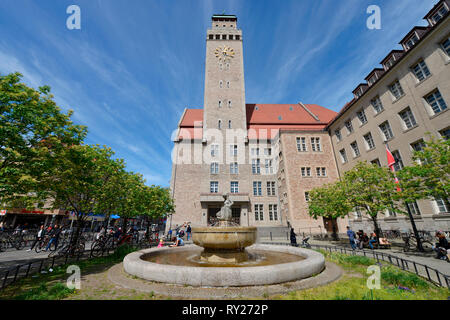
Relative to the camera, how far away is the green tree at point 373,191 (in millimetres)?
13363

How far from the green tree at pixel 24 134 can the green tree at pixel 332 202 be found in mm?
18893

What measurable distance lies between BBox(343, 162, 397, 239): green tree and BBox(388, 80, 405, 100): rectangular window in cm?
1126

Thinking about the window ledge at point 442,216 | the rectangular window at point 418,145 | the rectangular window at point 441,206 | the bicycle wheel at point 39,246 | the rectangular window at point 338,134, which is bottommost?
the bicycle wheel at point 39,246

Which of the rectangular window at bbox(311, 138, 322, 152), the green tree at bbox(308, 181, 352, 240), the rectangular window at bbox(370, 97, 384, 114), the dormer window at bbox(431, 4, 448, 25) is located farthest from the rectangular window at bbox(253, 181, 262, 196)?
the dormer window at bbox(431, 4, 448, 25)

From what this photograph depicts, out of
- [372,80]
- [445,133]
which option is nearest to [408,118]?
[445,133]

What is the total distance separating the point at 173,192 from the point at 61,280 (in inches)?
1014

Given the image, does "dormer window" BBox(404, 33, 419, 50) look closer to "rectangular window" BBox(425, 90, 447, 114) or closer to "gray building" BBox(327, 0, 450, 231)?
"gray building" BBox(327, 0, 450, 231)

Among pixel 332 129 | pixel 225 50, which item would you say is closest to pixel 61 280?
pixel 332 129

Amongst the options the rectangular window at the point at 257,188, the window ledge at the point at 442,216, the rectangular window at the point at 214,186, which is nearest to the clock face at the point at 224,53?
the rectangular window at the point at 214,186

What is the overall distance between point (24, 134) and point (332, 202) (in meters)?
20.5

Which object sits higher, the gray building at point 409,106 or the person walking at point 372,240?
the gray building at point 409,106

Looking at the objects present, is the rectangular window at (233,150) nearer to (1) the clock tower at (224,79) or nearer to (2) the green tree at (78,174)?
(1) the clock tower at (224,79)

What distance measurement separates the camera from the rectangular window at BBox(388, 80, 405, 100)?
19997 mm
